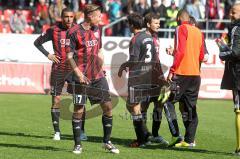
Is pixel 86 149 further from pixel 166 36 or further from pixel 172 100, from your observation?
pixel 166 36

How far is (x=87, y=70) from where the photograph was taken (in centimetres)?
1106

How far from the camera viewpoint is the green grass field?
11062 mm

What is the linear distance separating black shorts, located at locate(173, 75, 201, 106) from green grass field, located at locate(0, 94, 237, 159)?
85cm

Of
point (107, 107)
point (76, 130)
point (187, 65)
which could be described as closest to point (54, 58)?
point (107, 107)

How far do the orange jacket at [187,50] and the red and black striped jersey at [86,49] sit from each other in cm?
137

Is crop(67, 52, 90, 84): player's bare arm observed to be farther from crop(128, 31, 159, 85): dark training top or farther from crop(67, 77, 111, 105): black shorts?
crop(128, 31, 159, 85): dark training top

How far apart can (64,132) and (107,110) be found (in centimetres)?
287

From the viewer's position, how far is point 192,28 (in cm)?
1184

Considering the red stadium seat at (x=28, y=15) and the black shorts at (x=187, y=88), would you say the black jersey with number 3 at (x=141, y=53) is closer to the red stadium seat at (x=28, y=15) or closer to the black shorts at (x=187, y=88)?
the black shorts at (x=187, y=88)

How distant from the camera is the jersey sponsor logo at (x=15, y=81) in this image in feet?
72.5

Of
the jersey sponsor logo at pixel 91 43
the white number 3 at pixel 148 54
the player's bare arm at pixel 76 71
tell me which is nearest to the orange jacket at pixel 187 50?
the white number 3 at pixel 148 54

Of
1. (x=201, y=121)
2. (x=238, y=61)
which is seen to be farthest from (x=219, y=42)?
(x=201, y=121)

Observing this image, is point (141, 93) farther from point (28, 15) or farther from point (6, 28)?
point (28, 15)

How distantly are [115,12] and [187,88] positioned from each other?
54.2ft
